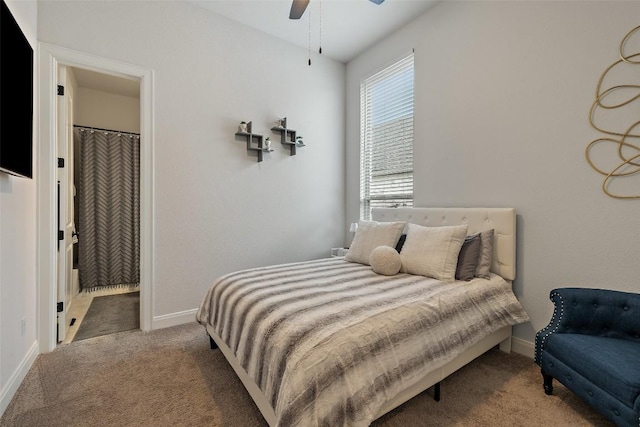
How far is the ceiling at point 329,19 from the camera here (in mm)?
2957

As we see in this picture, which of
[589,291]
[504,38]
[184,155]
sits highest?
[504,38]

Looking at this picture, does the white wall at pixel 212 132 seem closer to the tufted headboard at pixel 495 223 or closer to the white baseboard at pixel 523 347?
the tufted headboard at pixel 495 223

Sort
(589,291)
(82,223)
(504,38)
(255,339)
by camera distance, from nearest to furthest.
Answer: (255,339) < (589,291) < (504,38) < (82,223)

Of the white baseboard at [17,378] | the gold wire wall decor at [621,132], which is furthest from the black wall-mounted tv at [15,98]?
the gold wire wall decor at [621,132]

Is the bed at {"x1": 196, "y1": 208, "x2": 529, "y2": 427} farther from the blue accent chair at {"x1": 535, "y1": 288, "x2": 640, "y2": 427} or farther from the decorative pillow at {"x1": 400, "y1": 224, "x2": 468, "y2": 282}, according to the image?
the blue accent chair at {"x1": 535, "y1": 288, "x2": 640, "y2": 427}

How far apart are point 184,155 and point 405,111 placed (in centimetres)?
251

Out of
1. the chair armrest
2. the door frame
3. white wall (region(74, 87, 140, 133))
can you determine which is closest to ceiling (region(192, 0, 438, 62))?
the door frame

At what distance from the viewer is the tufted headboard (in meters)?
2.30

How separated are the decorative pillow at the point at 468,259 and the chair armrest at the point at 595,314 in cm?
53

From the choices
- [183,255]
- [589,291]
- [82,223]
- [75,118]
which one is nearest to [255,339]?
[183,255]

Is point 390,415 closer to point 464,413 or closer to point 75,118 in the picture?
point 464,413

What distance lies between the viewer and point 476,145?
2.66m

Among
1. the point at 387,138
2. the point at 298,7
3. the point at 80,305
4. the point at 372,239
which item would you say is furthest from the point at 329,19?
the point at 80,305

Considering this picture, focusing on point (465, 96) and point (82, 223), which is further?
point (82, 223)
